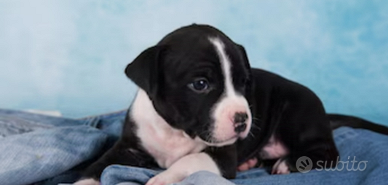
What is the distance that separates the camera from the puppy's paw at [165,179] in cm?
229

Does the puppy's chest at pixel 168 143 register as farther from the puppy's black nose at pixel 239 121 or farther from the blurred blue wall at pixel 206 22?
the blurred blue wall at pixel 206 22

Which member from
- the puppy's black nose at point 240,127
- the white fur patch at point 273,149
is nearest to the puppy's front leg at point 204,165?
the puppy's black nose at point 240,127

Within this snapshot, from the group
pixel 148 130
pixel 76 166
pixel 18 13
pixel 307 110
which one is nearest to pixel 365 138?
pixel 307 110

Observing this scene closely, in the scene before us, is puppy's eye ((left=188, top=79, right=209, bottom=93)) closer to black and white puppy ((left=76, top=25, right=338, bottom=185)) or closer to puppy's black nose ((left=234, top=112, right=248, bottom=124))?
black and white puppy ((left=76, top=25, right=338, bottom=185))

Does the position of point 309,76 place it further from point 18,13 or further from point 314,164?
point 18,13

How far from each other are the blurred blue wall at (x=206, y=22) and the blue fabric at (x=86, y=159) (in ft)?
3.90

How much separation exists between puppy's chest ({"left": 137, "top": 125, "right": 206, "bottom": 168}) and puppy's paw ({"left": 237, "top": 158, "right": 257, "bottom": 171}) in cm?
51

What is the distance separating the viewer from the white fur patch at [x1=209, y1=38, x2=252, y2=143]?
7.40 ft

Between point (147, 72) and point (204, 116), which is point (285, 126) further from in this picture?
point (147, 72)

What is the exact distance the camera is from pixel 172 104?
239 cm

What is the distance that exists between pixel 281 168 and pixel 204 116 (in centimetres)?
73

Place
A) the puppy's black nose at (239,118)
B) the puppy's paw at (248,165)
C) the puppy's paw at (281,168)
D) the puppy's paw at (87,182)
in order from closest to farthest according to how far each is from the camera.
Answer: the puppy's black nose at (239,118), the puppy's paw at (87,182), the puppy's paw at (281,168), the puppy's paw at (248,165)

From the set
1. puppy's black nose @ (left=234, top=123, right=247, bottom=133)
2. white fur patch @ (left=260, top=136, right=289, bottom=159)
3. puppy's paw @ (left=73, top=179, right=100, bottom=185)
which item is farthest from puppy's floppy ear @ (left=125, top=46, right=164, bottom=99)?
white fur patch @ (left=260, top=136, right=289, bottom=159)

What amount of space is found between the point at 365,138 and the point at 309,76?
1357mm
